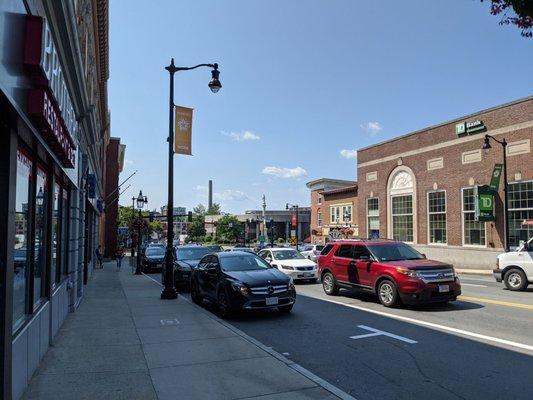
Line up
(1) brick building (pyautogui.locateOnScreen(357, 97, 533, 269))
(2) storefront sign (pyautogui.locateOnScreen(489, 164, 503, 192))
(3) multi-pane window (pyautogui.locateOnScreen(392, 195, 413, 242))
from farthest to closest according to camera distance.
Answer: (3) multi-pane window (pyautogui.locateOnScreen(392, 195, 413, 242)) < (2) storefront sign (pyautogui.locateOnScreen(489, 164, 503, 192)) < (1) brick building (pyautogui.locateOnScreen(357, 97, 533, 269))

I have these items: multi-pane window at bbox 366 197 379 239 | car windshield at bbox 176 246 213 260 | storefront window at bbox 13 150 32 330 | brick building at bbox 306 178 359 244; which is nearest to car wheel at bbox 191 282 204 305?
car windshield at bbox 176 246 213 260

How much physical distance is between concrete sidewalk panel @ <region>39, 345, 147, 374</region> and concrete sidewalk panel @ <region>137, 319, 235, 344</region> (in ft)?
2.32

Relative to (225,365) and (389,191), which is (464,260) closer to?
(389,191)

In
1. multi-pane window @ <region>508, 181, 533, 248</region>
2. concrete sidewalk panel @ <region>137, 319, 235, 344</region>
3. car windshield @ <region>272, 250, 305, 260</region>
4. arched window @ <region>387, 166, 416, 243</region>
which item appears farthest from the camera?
arched window @ <region>387, 166, 416, 243</region>

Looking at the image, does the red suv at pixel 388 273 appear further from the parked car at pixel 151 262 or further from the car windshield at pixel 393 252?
the parked car at pixel 151 262

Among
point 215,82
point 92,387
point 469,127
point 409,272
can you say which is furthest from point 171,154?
point 469,127

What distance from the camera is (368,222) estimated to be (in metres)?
43.7

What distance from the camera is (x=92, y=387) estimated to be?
232 inches

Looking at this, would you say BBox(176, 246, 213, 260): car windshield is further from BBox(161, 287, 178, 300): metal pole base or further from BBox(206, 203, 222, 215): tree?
BBox(206, 203, 222, 215): tree

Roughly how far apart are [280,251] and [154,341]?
42.7 feet

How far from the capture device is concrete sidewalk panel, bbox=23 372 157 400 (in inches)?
218

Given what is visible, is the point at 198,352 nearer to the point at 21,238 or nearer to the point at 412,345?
the point at 21,238

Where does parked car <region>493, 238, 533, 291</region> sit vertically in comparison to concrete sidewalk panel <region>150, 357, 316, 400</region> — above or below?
above

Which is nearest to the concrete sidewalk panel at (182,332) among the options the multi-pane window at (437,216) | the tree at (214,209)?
the multi-pane window at (437,216)
